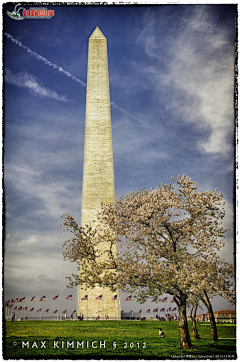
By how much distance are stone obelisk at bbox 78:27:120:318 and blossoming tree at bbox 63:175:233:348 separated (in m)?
12.8

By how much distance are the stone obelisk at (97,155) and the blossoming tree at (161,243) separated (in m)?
12.8

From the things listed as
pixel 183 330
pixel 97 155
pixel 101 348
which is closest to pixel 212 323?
pixel 183 330

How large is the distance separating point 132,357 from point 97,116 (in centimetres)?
2332

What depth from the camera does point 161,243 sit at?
1603 centimetres

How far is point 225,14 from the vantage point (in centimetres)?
1588

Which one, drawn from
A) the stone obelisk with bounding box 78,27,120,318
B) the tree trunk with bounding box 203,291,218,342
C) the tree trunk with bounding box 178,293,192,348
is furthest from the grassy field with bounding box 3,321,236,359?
the stone obelisk with bounding box 78,27,120,318

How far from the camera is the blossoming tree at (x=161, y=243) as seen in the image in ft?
48.3

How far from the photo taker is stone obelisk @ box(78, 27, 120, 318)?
29.2 metres

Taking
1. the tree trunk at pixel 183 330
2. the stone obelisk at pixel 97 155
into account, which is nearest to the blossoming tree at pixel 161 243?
the tree trunk at pixel 183 330

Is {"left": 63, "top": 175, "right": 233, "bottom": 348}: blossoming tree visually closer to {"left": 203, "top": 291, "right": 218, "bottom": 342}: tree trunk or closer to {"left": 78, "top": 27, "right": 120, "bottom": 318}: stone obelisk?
{"left": 203, "top": 291, "right": 218, "bottom": 342}: tree trunk

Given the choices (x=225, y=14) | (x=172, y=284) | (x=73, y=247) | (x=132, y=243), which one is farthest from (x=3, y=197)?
(x=225, y=14)

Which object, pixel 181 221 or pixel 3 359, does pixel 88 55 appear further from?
pixel 3 359

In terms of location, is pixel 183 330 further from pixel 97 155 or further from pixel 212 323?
pixel 97 155

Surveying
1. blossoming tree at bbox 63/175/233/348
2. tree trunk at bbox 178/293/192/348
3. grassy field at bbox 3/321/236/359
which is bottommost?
grassy field at bbox 3/321/236/359
